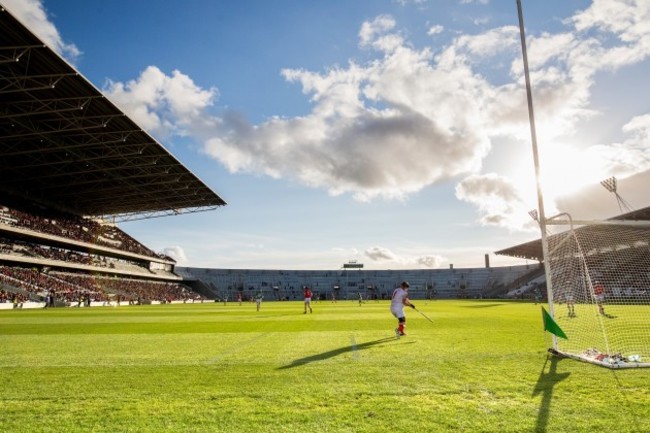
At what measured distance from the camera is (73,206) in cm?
5912

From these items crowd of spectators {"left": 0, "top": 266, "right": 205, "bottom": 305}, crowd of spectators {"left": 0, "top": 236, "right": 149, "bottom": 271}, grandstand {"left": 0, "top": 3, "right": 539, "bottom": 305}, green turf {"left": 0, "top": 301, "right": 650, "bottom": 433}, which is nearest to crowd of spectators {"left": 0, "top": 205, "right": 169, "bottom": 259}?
grandstand {"left": 0, "top": 3, "right": 539, "bottom": 305}

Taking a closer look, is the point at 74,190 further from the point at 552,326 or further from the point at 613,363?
the point at 613,363

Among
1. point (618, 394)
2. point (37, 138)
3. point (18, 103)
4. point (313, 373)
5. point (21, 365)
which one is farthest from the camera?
point (37, 138)

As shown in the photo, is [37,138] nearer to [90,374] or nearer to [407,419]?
[90,374]

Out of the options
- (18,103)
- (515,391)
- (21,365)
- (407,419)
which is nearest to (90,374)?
(21,365)

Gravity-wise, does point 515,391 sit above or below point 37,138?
below

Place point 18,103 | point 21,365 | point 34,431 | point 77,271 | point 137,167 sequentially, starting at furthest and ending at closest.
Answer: point 77,271
point 137,167
point 18,103
point 21,365
point 34,431

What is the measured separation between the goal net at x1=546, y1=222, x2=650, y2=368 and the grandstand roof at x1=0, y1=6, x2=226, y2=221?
26175mm

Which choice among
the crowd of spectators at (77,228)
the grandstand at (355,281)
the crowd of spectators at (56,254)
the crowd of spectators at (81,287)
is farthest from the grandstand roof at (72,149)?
the grandstand at (355,281)

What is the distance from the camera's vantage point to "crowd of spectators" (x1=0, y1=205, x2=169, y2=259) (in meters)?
43.6

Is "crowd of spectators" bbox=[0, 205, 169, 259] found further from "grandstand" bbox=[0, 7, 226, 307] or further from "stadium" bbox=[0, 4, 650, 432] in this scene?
"stadium" bbox=[0, 4, 650, 432]

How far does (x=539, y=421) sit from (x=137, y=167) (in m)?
44.0

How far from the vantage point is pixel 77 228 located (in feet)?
184

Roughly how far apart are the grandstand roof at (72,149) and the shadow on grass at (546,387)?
25.4 metres
